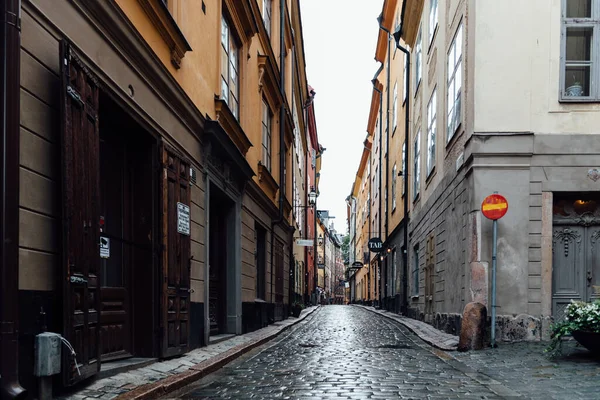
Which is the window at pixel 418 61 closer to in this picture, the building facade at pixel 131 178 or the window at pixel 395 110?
the window at pixel 395 110

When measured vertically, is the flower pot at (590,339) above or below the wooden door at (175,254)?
below

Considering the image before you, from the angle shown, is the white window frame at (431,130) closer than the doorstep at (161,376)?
No

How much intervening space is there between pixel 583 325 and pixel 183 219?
5100 millimetres

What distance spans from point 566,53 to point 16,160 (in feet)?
31.8

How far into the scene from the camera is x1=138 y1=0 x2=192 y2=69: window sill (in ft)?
23.5

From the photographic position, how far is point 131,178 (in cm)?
762

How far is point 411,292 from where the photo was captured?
2269 cm

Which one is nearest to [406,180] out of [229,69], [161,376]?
[229,69]

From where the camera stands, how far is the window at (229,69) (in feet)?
38.4

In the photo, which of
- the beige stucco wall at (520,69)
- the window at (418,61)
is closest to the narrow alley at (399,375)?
the beige stucco wall at (520,69)

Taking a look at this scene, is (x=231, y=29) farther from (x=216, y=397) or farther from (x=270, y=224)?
(x=216, y=397)

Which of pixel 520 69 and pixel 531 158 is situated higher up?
pixel 520 69

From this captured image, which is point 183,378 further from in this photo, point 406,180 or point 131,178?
point 406,180

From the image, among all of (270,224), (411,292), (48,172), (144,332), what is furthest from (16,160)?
(411,292)
